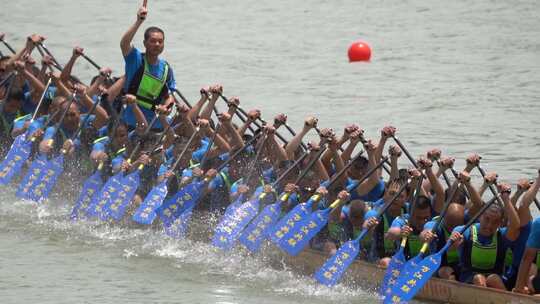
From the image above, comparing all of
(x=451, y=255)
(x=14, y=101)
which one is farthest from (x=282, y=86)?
(x=451, y=255)

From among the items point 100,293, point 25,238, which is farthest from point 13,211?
point 100,293

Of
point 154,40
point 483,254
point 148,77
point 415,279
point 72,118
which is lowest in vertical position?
point 415,279

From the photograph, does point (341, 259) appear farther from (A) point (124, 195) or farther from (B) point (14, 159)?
(B) point (14, 159)

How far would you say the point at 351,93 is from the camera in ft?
59.7

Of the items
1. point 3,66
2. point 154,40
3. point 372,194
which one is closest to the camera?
point 372,194

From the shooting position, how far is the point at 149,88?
436 inches

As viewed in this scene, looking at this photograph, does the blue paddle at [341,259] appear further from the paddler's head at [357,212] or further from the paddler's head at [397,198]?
the paddler's head at [357,212]

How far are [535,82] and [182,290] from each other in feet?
32.1

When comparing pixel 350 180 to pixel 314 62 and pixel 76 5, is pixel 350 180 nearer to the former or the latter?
pixel 314 62

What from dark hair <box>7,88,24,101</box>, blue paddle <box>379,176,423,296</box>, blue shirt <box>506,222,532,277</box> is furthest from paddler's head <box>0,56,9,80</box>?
blue shirt <box>506,222,532,277</box>

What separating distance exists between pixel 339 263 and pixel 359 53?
1194 cm

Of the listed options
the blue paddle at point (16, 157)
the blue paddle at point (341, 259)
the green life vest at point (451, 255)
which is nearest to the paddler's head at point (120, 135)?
the blue paddle at point (16, 157)

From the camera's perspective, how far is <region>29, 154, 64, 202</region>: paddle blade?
11.2 metres

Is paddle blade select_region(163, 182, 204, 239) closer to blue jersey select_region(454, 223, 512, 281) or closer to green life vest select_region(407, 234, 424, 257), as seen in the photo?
green life vest select_region(407, 234, 424, 257)
